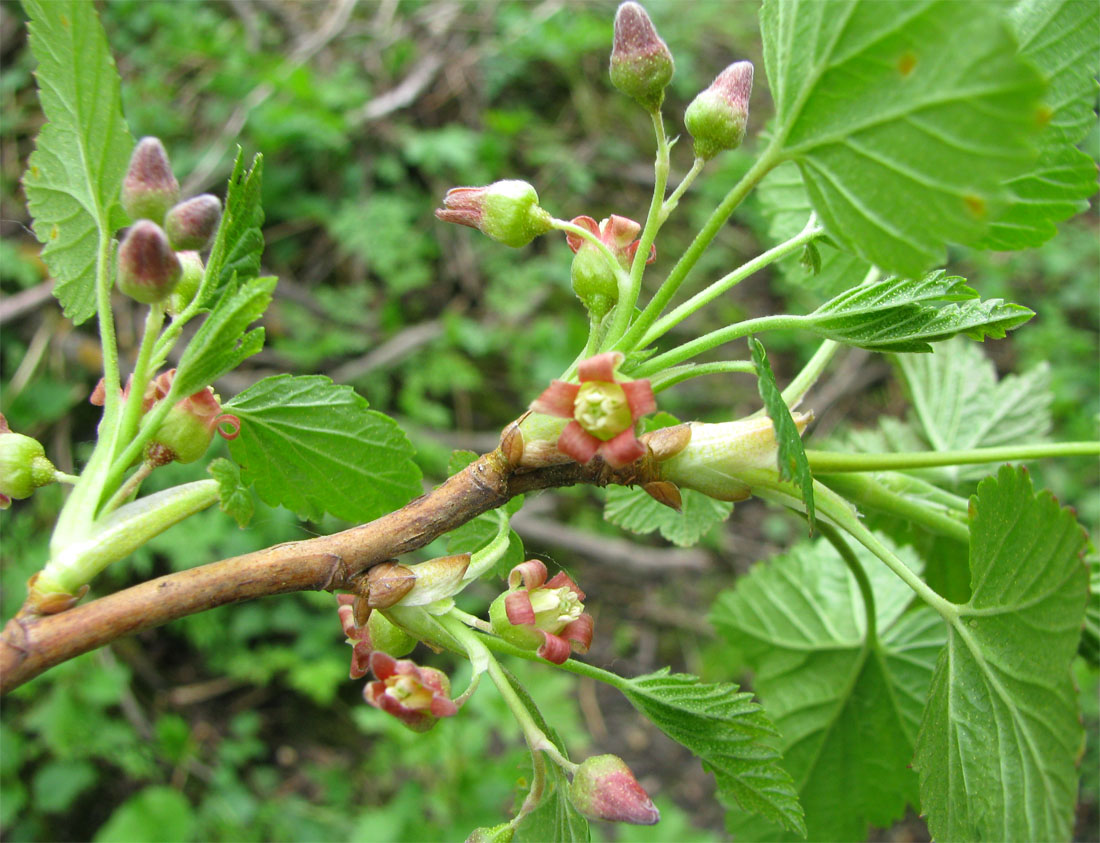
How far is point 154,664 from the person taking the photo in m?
3.06

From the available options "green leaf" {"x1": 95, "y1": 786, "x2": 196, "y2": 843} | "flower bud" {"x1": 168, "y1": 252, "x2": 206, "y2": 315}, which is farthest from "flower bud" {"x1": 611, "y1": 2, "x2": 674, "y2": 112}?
"green leaf" {"x1": 95, "y1": 786, "x2": 196, "y2": 843}

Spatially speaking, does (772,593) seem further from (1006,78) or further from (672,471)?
(1006,78)

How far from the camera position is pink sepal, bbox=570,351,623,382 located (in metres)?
0.75

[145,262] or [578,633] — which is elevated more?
[145,262]

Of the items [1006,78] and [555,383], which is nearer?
[1006,78]

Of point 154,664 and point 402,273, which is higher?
point 402,273

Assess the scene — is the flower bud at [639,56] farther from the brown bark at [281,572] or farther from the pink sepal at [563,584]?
the pink sepal at [563,584]

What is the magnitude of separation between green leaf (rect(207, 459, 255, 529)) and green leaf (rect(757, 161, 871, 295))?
2.76 ft

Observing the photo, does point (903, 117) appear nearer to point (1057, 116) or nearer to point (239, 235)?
point (1057, 116)

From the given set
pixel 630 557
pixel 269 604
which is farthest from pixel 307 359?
pixel 630 557

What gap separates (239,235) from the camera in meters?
0.81

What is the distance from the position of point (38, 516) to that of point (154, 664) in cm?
71

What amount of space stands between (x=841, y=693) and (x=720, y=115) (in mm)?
1004

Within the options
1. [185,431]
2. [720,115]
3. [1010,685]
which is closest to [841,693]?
[1010,685]
